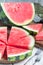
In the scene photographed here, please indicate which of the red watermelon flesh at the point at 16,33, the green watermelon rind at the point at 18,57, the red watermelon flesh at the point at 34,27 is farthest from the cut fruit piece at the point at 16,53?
the red watermelon flesh at the point at 34,27

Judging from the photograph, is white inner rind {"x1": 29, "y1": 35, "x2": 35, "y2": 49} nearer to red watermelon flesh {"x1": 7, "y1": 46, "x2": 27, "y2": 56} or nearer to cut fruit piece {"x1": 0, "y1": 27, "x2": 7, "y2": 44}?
red watermelon flesh {"x1": 7, "y1": 46, "x2": 27, "y2": 56}

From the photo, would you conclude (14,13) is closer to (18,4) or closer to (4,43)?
(18,4)

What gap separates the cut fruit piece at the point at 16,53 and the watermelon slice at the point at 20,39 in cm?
4

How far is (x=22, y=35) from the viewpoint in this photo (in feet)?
4.14

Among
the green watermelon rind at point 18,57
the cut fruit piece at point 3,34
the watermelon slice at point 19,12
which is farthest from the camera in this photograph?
the watermelon slice at point 19,12

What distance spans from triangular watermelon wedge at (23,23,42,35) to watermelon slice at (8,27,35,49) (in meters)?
0.05

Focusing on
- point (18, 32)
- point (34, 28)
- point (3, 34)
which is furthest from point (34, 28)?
point (3, 34)

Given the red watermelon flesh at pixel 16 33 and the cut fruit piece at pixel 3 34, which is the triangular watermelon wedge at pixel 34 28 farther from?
the cut fruit piece at pixel 3 34

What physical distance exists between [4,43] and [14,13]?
0.35m

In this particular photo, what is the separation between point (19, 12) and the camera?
147cm

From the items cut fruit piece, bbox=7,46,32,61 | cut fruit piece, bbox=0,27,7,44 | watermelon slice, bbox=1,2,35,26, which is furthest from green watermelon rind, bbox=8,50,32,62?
watermelon slice, bbox=1,2,35,26

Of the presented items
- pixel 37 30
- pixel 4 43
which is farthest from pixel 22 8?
pixel 4 43

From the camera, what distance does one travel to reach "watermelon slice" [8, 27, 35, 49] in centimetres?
116

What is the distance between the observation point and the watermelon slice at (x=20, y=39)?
1.16 m
